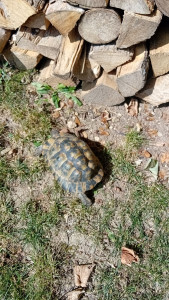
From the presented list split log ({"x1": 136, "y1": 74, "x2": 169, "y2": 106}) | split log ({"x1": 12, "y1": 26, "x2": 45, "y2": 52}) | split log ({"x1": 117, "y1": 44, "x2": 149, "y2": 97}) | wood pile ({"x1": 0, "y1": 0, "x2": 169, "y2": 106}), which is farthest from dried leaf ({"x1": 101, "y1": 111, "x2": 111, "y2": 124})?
split log ({"x1": 12, "y1": 26, "x2": 45, "y2": 52})

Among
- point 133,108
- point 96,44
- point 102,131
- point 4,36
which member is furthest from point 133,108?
point 4,36

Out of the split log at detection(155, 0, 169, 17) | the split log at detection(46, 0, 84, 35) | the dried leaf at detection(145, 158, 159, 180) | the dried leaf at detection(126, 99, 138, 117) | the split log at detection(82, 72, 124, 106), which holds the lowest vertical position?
the dried leaf at detection(145, 158, 159, 180)

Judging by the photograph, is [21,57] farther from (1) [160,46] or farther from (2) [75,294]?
(2) [75,294]

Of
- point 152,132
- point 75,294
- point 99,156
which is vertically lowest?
point 75,294

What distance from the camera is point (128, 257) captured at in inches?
137

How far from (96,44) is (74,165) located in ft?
3.80

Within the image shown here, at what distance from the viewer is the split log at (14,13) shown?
10.7 ft

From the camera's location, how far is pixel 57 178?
12.2 ft

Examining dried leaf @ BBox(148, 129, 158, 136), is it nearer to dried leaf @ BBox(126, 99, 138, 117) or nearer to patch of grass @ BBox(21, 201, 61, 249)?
dried leaf @ BBox(126, 99, 138, 117)

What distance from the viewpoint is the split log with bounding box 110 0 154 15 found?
2930 millimetres

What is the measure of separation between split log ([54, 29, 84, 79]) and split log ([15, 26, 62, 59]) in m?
0.14

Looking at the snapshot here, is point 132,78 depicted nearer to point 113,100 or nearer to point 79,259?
point 113,100

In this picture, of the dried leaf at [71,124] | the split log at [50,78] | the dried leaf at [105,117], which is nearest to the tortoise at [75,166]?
the dried leaf at [71,124]

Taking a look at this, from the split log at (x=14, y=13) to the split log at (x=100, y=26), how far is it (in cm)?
46
